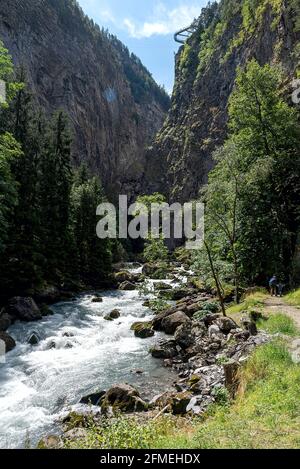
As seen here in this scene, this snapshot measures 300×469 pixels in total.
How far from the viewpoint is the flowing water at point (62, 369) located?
1203 cm

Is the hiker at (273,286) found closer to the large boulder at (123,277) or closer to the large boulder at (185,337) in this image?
the large boulder at (185,337)

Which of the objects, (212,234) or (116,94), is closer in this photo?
(212,234)

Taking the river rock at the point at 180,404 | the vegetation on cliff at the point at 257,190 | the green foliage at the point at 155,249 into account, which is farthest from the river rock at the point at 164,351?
the river rock at the point at 180,404

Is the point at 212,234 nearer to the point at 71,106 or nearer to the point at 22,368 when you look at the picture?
the point at 22,368

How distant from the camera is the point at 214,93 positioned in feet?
270

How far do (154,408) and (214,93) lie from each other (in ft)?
263

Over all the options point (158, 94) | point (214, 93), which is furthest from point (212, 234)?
point (158, 94)

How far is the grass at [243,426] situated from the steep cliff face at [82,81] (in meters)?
92.6

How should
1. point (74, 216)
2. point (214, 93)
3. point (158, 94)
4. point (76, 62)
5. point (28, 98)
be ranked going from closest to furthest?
point (28, 98)
point (74, 216)
point (214, 93)
point (76, 62)
point (158, 94)

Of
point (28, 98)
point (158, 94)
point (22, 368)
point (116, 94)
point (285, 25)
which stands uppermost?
point (158, 94)

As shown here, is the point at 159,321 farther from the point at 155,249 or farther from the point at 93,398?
the point at 93,398

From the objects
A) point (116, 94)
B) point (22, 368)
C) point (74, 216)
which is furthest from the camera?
point (116, 94)

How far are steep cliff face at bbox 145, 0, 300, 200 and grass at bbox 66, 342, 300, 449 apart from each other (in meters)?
43.4

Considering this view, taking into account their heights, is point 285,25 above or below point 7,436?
above
